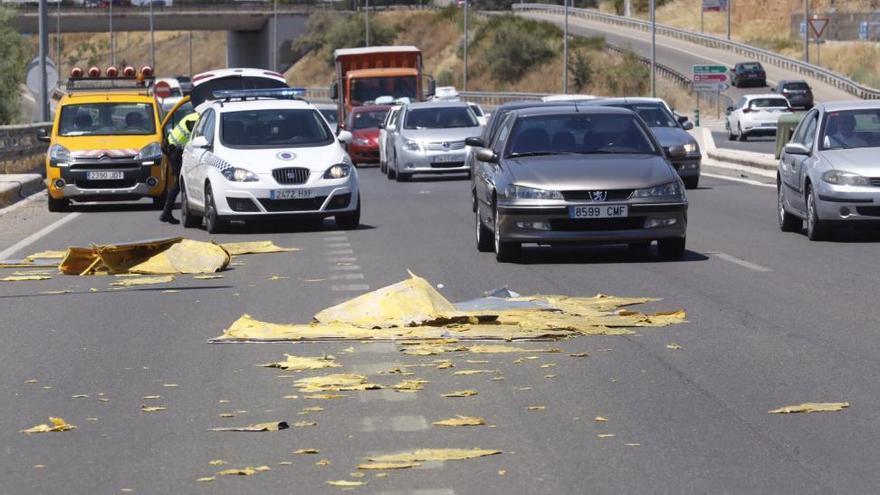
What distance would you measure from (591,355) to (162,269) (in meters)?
7.08

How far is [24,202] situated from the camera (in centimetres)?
3102

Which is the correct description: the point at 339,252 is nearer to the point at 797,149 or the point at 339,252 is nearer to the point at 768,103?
the point at 797,149

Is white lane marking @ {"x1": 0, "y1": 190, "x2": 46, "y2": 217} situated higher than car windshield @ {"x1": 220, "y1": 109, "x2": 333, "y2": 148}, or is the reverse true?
car windshield @ {"x1": 220, "y1": 109, "x2": 333, "y2": 148}

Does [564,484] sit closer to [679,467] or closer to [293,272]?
[679,467]

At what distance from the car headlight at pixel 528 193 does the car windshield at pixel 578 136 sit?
962 millimetres

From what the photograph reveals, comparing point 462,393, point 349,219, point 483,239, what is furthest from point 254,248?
point 462,393

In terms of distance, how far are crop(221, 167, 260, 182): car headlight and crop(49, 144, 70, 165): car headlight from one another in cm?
627

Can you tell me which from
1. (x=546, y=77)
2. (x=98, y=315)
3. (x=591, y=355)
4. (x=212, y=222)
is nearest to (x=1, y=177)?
(x=212, y=222)

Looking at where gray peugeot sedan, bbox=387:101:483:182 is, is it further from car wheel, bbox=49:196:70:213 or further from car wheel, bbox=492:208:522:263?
car wheel, bbox=492:208:522:263

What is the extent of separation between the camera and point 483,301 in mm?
13711

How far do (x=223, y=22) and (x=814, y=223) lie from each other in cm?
12180

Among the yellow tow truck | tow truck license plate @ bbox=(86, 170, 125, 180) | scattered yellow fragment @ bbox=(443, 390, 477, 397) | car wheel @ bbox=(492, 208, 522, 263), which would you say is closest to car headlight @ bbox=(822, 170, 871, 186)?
car wheel @ bbox=(492, 208, 522, 263)

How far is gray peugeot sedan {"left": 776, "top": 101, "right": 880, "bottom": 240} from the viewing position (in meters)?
19.3

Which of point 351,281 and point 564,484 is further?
point 351,281
